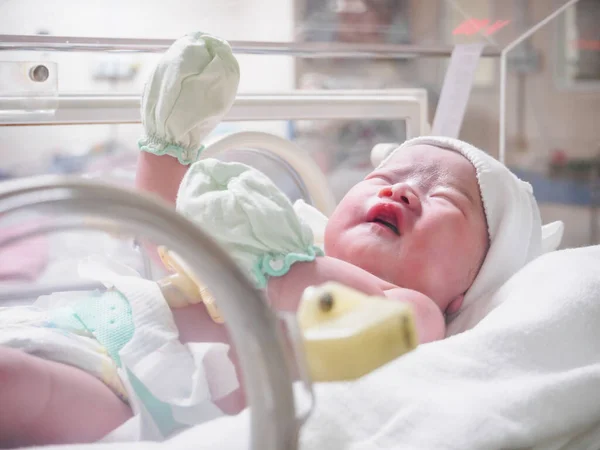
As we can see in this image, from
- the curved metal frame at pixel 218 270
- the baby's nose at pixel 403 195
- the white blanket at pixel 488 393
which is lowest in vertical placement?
the white blanket at pixel 488 393

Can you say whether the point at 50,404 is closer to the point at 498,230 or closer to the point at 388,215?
the point at 388,215

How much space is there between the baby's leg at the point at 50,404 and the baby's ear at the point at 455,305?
487mm

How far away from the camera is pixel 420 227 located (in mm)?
906

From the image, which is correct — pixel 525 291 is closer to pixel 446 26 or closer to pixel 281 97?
pixel 281 97

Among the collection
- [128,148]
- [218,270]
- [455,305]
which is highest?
[218,270]

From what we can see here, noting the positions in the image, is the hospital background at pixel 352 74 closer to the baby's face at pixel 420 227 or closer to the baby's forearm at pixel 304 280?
the baby's face at pixel 420 227

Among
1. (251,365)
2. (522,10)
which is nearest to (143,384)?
(251,365)

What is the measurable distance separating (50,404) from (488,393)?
1.27 feet

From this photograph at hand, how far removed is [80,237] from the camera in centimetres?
107

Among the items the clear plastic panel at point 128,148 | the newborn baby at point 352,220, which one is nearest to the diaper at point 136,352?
the newborn baby at point 352,220

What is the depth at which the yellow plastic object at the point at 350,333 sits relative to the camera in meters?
0.44

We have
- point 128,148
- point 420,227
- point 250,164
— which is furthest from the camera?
point 128,148

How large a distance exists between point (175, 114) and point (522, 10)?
113 cm

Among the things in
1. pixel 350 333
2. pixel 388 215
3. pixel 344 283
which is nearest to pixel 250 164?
pixel 388 215
